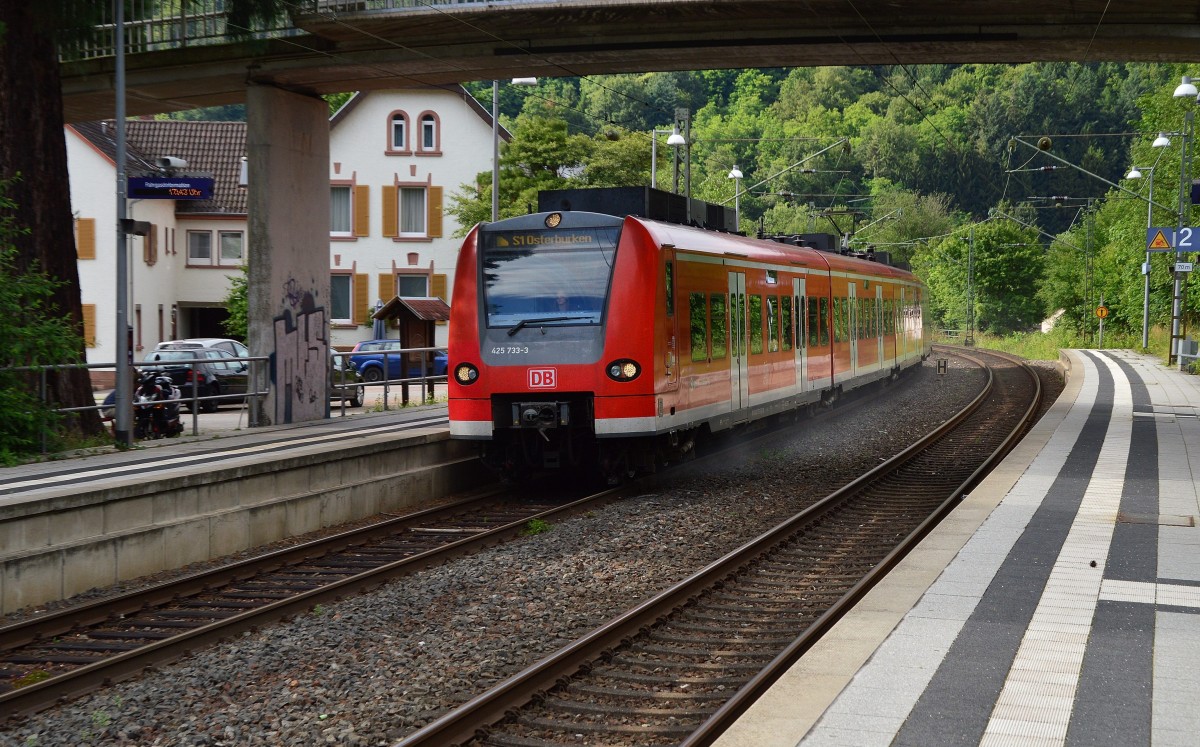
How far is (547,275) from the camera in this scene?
586 inches

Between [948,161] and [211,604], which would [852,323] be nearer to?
[211,604]

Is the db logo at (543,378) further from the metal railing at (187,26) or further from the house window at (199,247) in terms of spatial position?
the house window at (199,247)

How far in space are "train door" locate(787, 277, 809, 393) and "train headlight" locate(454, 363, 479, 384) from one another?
794cm

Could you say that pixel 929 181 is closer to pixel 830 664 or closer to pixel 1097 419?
pixel 1097 419

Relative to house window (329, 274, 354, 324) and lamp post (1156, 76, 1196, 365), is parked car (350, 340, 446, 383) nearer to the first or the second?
house window (329, 274, 354, 324)

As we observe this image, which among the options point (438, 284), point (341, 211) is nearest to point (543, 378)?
point (438, 284)

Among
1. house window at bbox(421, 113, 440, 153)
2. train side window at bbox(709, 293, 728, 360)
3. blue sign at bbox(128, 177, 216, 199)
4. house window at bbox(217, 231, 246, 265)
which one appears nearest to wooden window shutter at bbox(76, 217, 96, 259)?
house window at bbox(217, 231, 246, 265)

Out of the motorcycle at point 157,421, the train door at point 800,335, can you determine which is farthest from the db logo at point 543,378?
the train door at point 800,335

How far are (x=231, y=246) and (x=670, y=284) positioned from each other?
38765mm

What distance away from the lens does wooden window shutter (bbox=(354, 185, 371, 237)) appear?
4997 centimetres

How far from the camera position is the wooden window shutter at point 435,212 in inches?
1965

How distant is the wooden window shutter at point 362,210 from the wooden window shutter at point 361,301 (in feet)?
5.43

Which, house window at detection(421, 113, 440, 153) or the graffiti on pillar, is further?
house window at detection(421, 113, 440, 153)

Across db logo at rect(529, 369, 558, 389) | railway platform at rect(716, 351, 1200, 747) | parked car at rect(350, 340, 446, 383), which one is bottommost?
railway platform at rect(716, 351, 1200, 747)
